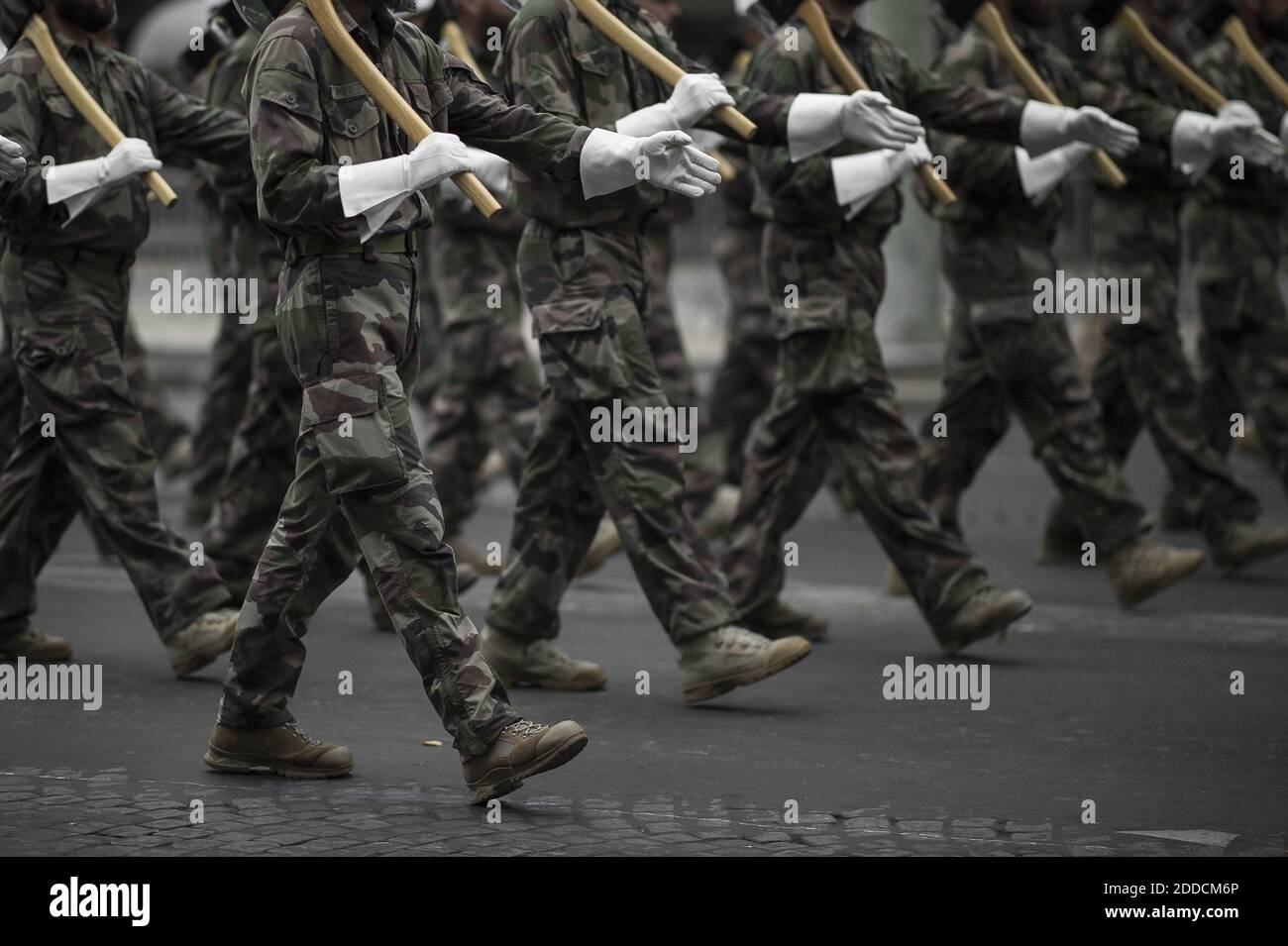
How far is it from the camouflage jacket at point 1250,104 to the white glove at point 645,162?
14.4 feet

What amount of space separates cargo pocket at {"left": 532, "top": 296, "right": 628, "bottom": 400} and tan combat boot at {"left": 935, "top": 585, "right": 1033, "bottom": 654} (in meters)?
1.47

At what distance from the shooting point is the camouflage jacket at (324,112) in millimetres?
5527

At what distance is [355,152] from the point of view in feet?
18.6

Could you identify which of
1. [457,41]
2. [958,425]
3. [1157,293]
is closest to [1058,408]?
[958,425]

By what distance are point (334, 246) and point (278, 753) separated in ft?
4.28

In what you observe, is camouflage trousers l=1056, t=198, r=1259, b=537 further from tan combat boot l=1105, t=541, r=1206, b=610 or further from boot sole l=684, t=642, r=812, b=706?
boot sole l=684, t=642, r=812, b=706

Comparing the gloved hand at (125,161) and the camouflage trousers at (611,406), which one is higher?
the gloved hand at (125,161)

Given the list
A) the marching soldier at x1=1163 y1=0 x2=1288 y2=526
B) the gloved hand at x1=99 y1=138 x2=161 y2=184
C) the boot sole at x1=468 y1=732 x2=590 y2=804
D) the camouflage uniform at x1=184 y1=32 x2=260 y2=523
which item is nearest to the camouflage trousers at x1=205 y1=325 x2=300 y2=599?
the camouflage uniform at x1=184 y1=32 x2=260 y2=523

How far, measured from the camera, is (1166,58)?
9289 mm

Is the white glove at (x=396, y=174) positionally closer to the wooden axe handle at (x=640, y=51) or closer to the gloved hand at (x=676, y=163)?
the gloved hand at (x=676, y=163)

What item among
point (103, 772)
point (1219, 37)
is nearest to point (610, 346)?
point (103, 772)

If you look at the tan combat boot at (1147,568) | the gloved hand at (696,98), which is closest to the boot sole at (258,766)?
the gloved hand at (696,98)

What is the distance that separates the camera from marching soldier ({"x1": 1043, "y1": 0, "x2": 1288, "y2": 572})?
30.4 feet
